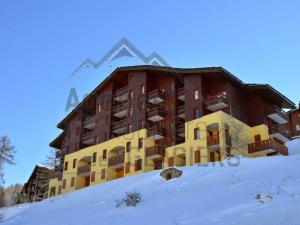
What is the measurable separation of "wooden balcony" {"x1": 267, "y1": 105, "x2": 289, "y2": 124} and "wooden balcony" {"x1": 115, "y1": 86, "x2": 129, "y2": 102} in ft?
58.3

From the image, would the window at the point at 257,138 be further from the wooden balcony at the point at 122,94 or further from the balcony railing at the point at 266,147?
the wooden balcony at the point at 122,94

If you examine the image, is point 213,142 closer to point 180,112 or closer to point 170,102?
point 180,112

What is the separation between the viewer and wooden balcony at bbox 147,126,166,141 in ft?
142

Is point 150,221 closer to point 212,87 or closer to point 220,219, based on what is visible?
point 220,219

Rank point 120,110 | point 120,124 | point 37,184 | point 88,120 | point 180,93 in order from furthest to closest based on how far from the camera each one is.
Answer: point 37,184, point 88,120, point 120,110, point 120,124, point 180,93

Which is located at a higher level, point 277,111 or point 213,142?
point 277,111

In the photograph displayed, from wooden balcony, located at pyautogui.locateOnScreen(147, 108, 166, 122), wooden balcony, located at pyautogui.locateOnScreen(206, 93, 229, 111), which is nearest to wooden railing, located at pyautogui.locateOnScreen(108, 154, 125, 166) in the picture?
wooden balcony, located at pyautogui.locateOnScreen(147, 108, 166, 122)

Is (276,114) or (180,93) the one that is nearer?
(276,114)

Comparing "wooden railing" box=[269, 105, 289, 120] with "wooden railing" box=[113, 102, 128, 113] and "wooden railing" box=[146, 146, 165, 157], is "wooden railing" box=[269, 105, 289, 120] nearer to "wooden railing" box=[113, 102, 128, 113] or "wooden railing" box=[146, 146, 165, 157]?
"wooden railing" box=[146, 146, 165, 157]

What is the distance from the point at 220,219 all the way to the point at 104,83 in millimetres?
42068

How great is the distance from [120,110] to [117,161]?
7.28 meters

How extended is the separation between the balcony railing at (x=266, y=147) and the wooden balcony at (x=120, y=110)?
17.0 meters

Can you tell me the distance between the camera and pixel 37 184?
224 ft

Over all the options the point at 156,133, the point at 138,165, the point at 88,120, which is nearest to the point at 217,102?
the point at 156,133
